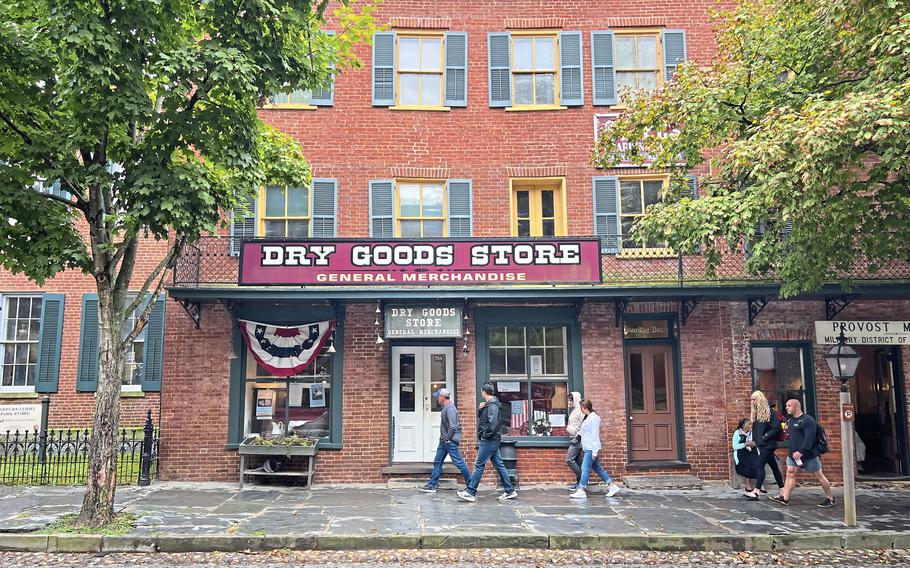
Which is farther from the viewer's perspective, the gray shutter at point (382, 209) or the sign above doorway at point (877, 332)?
the gray shutter at point (382, 209)

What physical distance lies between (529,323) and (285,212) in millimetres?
5457

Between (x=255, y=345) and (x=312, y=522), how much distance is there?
432 cm

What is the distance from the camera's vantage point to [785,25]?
10.5m

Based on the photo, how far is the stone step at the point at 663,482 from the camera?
11.7 meters

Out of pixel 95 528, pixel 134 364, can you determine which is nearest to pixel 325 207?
pixel 95 528

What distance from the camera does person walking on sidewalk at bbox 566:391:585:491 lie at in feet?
37.6

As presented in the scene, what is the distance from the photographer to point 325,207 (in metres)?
13.0

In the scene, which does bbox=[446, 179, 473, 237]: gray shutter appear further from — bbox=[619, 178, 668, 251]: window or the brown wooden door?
the brown wooden door

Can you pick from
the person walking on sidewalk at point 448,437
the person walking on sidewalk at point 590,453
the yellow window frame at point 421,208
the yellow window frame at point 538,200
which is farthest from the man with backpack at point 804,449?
the yellow window frame at point 421,208

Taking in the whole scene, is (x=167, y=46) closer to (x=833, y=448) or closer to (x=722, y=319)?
(x=722, y=319)

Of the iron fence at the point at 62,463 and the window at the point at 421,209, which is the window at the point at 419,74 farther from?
the iron fence at the point at 62,463

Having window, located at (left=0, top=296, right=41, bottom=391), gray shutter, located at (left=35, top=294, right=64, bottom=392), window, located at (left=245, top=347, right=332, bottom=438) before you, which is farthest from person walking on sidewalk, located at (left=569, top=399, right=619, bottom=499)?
window, located at (left=0, top=296, right=41, bottom=391)

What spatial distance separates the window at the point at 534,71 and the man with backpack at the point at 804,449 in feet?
25.0

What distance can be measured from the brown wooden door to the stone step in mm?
630
